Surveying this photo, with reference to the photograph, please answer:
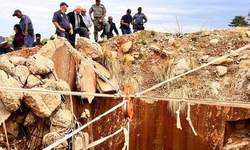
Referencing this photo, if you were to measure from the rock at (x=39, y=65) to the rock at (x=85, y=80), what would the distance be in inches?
27.8

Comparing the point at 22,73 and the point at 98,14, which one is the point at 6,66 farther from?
the point at 98,14

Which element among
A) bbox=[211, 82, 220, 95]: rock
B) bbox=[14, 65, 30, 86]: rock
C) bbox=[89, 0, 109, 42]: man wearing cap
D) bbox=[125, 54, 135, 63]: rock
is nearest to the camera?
bbox=[14, 65, 30, 86]: rock

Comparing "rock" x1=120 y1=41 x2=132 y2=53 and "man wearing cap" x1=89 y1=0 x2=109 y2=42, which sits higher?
"man wearing cap" x1=89 y1=0 x2=109 y2=42

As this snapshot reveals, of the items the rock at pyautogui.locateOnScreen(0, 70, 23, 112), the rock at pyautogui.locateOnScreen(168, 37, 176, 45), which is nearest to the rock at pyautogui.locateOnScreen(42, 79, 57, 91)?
the rock at pyautogui.locateOnScreen(0, 70, 23, 112)

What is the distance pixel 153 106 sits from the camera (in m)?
6.05

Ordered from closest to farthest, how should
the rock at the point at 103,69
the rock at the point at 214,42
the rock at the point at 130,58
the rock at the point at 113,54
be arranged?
1. the rock at the point at 103,69
2. the rock at the point at 113,54
3. the rock at the point at 130,58
4. the rock at the point at 214,42

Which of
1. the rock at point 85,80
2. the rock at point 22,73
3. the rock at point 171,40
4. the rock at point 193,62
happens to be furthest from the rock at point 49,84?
the rock at point 171,40

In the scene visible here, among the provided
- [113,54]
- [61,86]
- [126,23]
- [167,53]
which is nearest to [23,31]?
[61,86]

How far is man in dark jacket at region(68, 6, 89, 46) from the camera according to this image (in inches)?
257

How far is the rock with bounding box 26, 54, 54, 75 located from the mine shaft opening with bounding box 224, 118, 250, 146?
11.4 feet

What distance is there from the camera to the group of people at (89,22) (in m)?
6.17

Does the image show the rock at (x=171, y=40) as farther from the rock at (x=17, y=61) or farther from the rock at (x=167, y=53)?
→ the rock at (x=17, y=61)

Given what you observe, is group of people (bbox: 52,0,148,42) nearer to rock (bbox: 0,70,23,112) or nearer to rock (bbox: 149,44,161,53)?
rock (bbox: 149,44,161,53)

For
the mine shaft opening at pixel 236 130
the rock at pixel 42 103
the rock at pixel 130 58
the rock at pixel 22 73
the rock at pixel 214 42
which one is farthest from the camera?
the rock at pixel 214 42
